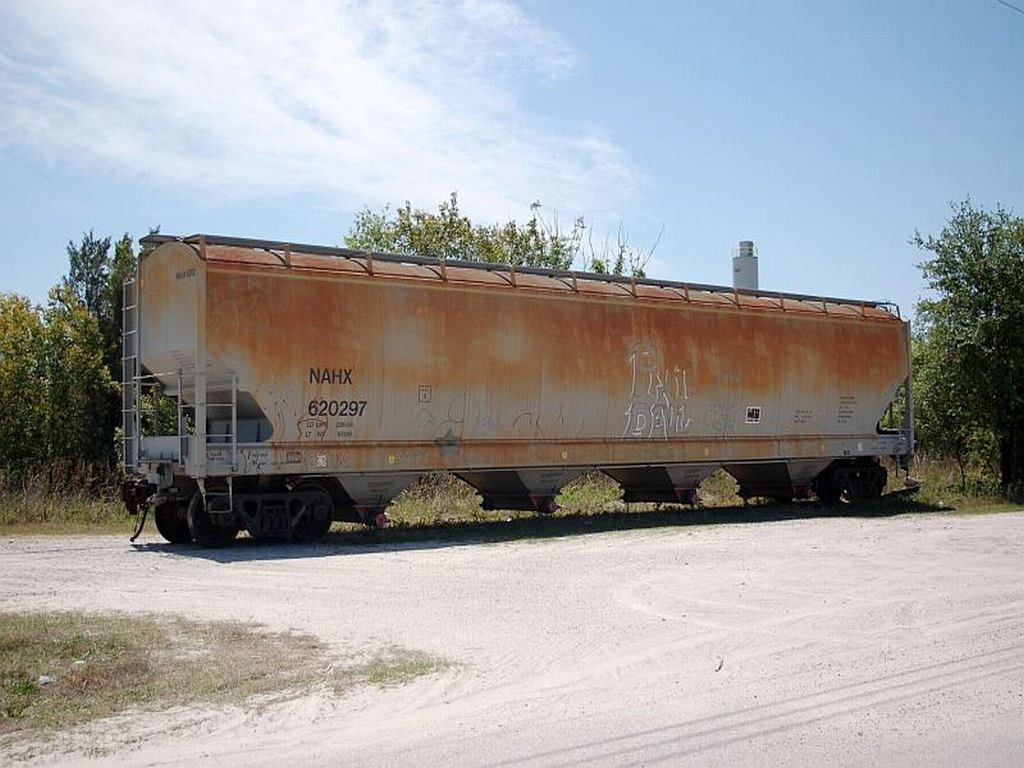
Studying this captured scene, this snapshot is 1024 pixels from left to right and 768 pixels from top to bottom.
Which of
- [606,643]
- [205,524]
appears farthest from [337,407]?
[606,643]

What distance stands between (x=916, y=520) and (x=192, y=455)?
42.3 ft

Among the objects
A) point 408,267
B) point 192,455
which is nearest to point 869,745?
point 192,455

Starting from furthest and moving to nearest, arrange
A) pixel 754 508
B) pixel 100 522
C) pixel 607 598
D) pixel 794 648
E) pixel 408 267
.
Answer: pixel 754 508 < pixel 100 522 < pixel 408 267 < pixel 607 598 < pixel 794 648

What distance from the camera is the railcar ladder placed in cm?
1675

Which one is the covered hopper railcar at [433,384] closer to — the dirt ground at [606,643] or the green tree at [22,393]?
the dirt ground at [606,643]

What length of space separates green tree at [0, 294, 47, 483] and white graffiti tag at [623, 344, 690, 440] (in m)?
18.1

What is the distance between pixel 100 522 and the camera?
19.0m

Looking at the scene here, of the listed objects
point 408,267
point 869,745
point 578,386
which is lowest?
point 869,745

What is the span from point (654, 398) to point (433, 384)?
15.7ft

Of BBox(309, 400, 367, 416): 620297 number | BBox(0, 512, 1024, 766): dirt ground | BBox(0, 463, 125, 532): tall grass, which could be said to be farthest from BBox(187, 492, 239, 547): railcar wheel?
BBox(0, 463, 125, 532): tall grass

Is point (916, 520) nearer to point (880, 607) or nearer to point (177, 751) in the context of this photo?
point (880, 607)

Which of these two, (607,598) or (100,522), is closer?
(607,598)

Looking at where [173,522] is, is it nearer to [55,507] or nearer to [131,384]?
[131,384]

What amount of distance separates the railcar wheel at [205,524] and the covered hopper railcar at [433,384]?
3 centimetres
